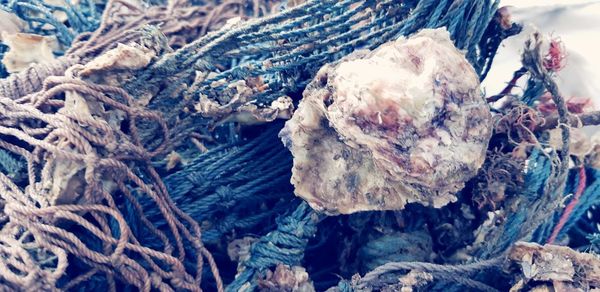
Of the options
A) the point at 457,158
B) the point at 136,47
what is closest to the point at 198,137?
the point at 136,47

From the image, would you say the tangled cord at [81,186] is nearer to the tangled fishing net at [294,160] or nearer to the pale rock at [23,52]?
the tangled fishing net at [294,160]

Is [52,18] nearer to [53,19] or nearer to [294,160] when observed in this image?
[53,19]

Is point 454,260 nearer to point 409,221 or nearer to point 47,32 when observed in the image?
point 409,221

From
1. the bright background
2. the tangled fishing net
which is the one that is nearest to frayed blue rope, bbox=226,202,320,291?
the tangled fishing net

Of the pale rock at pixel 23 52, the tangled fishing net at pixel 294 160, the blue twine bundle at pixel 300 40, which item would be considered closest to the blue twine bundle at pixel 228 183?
the tangled fishing net at pixel 294 160

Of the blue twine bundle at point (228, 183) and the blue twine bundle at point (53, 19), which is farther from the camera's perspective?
the blue twine bundle at point (53, 19)

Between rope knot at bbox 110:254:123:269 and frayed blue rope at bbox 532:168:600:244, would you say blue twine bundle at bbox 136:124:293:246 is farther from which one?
frayed blue rope at bbox 532:168:600:244
